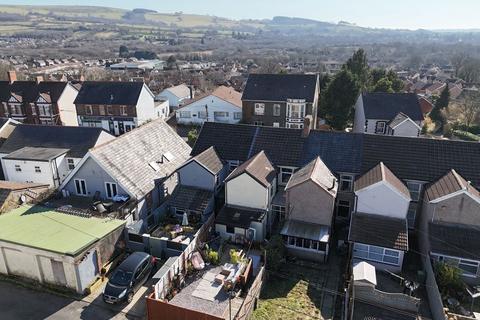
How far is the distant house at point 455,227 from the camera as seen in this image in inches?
922

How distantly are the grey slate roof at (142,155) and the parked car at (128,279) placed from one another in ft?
22.2

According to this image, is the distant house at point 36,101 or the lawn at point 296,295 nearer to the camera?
the lawn at point 296,295

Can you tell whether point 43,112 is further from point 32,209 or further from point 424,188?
point 424,188

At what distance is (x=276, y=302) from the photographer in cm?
2189

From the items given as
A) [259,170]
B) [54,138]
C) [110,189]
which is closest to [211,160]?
[259,170]

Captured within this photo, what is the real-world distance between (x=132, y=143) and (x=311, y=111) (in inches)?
1116

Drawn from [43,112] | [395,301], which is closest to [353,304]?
[395,301]

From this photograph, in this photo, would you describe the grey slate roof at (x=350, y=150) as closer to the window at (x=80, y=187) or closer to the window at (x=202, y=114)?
the window at (x=80, y=187)

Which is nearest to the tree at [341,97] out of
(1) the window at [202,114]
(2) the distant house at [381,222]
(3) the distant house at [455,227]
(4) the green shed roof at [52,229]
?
(1) the window at [202,114]

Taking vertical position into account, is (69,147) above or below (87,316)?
above

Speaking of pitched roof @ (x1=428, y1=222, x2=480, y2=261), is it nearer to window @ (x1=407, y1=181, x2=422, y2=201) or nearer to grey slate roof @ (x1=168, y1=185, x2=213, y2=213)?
window @ (x1=407, y1=181, x2=422, y2=201)

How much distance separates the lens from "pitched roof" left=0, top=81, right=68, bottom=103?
2325 inches

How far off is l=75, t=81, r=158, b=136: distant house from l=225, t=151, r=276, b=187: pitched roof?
35337 mm

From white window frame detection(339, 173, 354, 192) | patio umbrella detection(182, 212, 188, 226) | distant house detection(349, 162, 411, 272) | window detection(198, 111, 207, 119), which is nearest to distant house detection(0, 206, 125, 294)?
patio umbrella detection(182, 212, 188, 226)
